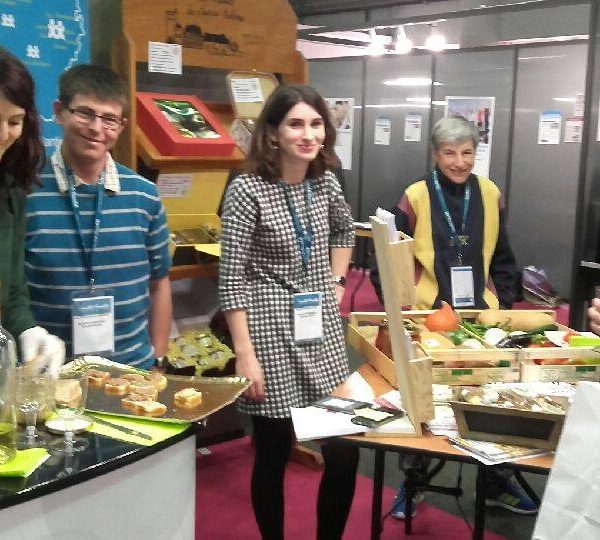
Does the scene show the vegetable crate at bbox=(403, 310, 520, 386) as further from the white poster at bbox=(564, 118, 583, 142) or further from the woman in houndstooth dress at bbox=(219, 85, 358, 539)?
the white poster at bbox=(564, 118, 583, 142)

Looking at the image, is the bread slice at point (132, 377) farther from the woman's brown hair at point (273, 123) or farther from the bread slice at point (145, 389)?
the woman's brown hair at point (273, 123)

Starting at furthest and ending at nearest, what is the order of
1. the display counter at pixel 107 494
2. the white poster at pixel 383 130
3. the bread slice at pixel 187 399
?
1. the white poster at pixel 383 130
2. the bread slice at pixel 187 399
3. the display counter at pixel 107 494

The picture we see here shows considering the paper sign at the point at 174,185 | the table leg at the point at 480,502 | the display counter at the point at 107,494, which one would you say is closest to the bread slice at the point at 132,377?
the display counter at the point at 107,494

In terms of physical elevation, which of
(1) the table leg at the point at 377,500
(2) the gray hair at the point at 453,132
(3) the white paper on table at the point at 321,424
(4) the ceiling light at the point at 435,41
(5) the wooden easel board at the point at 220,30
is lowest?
(1) the table leg at the point at 377,500

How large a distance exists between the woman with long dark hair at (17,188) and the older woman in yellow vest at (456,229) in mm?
1295

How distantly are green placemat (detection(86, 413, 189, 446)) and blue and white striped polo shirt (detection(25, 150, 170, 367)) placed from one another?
677mm

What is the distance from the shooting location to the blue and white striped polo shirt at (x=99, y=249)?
6.83 ft

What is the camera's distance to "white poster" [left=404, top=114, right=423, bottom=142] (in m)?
7.52

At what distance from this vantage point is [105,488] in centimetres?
134

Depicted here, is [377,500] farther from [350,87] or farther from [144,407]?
[350,87]

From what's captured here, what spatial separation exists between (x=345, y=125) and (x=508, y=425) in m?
6.72

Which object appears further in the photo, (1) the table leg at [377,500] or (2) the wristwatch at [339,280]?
(2) the wristwatch at [339,280]

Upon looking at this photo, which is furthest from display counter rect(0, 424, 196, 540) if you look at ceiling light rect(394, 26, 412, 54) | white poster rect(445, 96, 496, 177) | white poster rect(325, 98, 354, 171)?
ceiling light rect(394, 26, 412, 54)

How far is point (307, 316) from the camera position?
226cm
